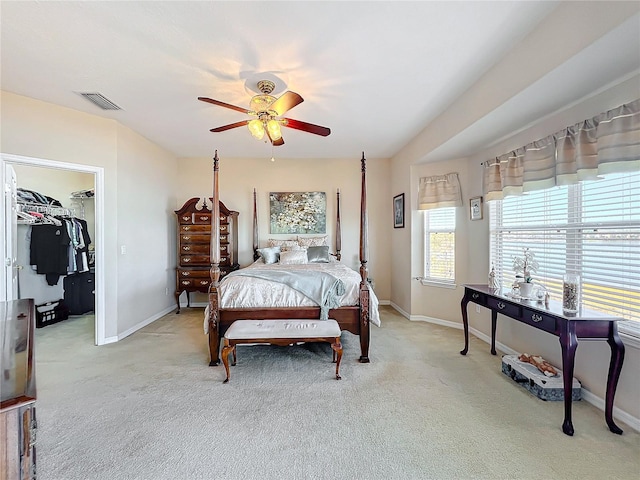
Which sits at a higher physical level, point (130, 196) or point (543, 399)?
point (130, 196)

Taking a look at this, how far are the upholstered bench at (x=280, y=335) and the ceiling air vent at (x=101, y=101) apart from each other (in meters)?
2.74

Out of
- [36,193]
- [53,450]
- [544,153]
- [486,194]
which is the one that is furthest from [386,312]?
[36,193]

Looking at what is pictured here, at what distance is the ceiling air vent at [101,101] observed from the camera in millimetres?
2924

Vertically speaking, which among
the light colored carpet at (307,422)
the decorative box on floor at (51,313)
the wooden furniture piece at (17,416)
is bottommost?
the light colored carpet at (307,422)

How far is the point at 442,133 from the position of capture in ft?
11.2

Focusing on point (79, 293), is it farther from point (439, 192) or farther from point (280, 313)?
point (439, 192)

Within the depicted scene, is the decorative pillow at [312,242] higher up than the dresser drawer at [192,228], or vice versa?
the dresser drawer at [192,228]

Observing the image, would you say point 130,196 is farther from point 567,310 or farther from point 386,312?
point 567,310

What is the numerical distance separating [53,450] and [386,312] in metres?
4.23

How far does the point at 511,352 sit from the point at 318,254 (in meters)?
2.88

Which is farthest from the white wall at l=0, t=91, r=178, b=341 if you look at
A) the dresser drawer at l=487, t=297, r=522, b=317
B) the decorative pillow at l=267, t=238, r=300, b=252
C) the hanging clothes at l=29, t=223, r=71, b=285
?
the dresser drawer at l=487, t=297, r=522, b=317

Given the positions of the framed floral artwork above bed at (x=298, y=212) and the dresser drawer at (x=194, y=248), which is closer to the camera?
the dresser drawer at (x=194, y=248)

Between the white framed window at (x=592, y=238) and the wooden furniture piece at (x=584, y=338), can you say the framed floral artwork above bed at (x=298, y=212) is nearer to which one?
the white framed window at (x=592, y=238)

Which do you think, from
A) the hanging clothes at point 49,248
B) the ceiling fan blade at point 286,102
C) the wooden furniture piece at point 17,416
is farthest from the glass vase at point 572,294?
the hanging clothes at point 49,248
